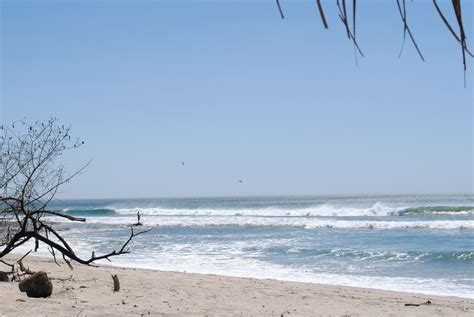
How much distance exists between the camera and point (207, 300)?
308 inches

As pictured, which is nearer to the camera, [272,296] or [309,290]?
[272,296]

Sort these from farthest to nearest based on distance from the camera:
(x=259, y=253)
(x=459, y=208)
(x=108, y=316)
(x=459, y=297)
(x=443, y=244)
A: 1. (x=459, y=208)
2. (x=443, y=244)
3. (x=259, y=253)
4. (x=459, y=297)
5. (x=108, y=316)

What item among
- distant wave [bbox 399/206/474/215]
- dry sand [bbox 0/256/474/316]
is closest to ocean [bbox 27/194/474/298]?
dry sand [bbox 0/256/474/316]

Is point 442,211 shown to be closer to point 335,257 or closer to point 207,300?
point 335,257

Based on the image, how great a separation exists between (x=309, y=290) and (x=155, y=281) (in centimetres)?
267

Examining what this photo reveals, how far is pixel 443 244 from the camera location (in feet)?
59.2

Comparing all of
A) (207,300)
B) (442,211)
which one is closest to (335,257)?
(207,300)

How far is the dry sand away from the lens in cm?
648

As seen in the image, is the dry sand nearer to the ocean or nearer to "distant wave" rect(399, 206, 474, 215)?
the ocean

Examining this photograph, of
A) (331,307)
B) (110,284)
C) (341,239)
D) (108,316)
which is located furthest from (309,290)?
(341,239)

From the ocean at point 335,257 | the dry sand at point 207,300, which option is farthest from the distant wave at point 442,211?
the dry sand at point 207,300

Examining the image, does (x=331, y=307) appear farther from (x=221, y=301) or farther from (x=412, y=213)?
(x=412, y=213)

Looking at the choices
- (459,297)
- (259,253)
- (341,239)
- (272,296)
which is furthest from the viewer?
(341,239)

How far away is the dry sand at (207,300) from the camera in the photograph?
648 cm
